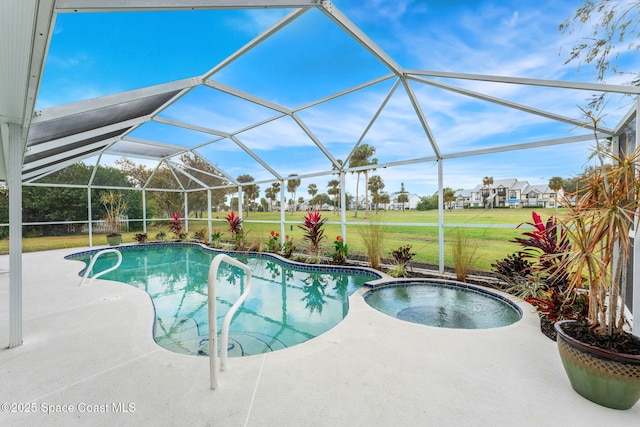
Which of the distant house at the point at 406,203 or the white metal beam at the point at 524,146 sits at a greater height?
the white metal beam at the point at 524,146

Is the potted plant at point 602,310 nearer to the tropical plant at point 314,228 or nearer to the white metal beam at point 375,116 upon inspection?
the white metal beam at point 375,116

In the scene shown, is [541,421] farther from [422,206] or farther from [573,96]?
[422,206]

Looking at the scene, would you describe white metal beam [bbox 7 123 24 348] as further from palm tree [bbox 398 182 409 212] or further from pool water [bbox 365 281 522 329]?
palm tree [bbox 398 182 409 212]

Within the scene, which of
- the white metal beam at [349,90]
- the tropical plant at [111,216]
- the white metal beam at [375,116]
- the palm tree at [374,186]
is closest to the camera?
the white metal beam at [349,90]

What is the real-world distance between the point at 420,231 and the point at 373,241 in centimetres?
735

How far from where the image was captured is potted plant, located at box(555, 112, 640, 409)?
2.02 m

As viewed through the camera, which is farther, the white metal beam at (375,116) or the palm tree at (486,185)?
the palm tree at (486,185)

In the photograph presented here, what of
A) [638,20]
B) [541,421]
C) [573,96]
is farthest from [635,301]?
[638,20]

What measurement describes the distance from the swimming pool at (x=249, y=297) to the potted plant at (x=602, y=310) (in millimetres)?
2852

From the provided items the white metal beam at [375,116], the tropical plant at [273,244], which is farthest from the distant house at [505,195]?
the tropical plant at [273,244]

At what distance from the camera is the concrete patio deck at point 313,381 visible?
2006 millimetres

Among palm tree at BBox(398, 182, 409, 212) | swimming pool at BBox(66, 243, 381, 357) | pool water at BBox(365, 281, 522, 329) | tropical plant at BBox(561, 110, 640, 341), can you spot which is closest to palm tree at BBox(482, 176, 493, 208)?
pool water at BBox(365, 281, 522, 329)

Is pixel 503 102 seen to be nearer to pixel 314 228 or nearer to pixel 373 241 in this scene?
pixel 373 241

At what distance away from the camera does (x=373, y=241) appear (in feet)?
22.9
